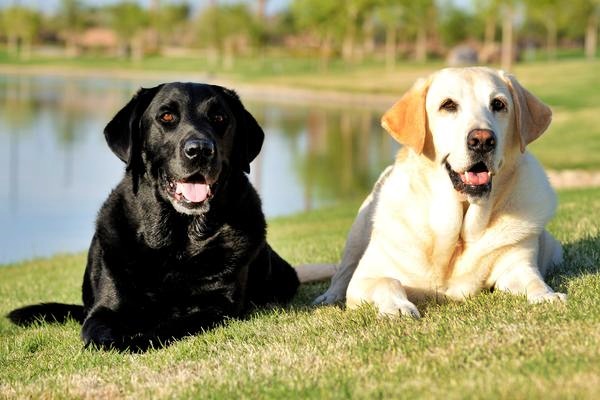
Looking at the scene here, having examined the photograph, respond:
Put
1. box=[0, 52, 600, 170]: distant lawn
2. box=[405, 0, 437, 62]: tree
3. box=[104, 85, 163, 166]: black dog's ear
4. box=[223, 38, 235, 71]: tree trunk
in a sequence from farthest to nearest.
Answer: box=[223, 38, 235, 71]: tree trunk → box=[405, 0, 437, 62]: tree → box=[0, 52, 600, 170]: distant lawn → box=[104, 85, 163, 166]: black dog's ear

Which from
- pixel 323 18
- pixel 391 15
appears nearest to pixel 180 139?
pixel 323 18

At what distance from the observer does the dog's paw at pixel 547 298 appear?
4.73 metres

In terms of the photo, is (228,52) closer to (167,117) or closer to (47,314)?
(47,314)

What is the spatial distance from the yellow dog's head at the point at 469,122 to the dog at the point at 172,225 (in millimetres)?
1049

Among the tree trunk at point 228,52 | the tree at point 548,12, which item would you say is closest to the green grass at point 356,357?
the tree at point 548,12

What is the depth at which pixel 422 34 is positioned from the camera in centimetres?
8588

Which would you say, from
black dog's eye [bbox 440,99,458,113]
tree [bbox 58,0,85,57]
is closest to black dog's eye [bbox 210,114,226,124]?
black dog's eye [bbox 440,99,458,113]

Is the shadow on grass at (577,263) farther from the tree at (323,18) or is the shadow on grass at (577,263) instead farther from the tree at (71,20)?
the tree at (71,20)

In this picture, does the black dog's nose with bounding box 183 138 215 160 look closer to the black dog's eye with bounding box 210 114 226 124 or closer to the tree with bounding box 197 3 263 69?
the black dog's eye with bounding box 210 114 226 124

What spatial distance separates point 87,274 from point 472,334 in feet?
9.51

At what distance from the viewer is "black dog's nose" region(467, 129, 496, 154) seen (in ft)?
15.6

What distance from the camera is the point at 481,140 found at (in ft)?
15.7

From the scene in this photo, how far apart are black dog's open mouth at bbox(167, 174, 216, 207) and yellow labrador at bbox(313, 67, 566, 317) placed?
42.1 inches

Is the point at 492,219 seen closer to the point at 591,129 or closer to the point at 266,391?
the point at 266,391
